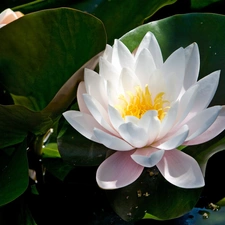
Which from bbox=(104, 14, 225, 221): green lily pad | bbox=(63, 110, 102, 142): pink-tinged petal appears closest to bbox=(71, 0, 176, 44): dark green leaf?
bbox=(104, 14, 225, 221): green lily pad

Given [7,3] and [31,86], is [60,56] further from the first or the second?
[7,3]

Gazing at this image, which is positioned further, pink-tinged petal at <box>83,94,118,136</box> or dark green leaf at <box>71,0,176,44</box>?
dark green leaf at <box>71,0,176,44</box>

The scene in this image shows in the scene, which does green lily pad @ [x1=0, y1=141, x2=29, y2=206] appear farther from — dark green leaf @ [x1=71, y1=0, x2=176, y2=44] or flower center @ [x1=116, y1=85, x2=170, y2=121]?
A: dark green leaf @ [x1=71, y1=0, x2=176, y2=44]

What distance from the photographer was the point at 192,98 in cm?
81

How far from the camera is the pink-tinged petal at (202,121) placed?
0.79m

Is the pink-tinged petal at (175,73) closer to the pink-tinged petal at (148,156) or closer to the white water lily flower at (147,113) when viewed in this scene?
the white water lily flower at (147,113)

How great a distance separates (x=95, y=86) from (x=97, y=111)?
3.0 inches

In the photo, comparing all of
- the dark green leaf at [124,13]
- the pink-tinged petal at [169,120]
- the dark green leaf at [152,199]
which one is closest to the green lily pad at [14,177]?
the dark green leaf at [152,199]

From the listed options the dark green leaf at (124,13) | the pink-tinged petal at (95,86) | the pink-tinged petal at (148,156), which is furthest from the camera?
the dark green leaf at (124,13)

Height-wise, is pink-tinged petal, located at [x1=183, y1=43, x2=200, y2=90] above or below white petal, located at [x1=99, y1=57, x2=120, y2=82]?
below

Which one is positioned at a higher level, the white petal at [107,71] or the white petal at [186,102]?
A: the white petal at [107,71]

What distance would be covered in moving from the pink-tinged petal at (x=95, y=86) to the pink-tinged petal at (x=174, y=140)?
0.15 m

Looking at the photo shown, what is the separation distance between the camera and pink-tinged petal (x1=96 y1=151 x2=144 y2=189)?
81 cm

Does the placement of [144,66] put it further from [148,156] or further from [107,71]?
[148,156]
